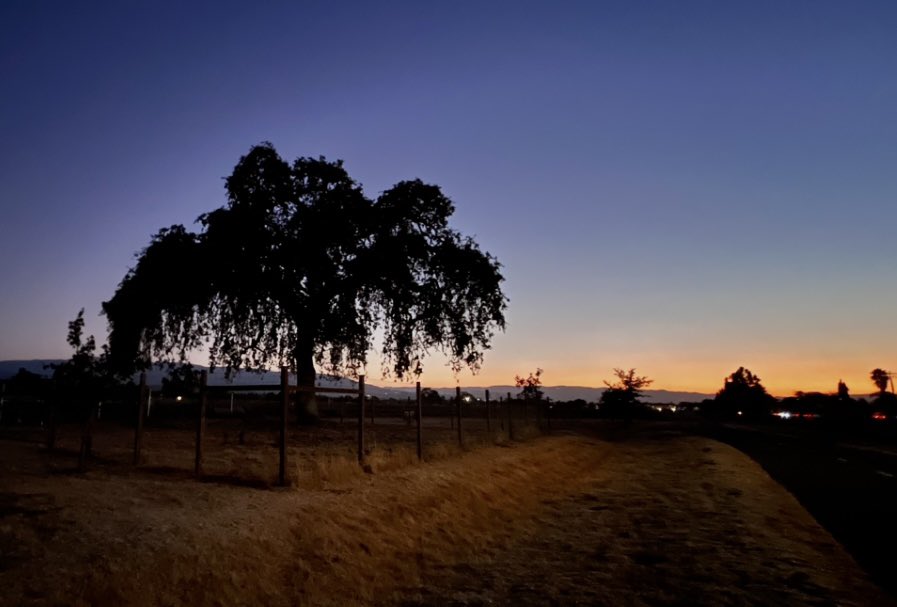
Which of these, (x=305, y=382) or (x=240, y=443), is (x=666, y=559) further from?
(x=305, y=382)

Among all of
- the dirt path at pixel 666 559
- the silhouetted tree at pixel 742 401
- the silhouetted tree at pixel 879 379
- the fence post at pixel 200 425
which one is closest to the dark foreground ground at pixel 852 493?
the dirt path at pixel 666 559

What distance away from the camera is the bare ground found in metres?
6.39

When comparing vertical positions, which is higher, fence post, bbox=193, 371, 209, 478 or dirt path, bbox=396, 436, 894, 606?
fence post, bbox=193, 371, 209, 478

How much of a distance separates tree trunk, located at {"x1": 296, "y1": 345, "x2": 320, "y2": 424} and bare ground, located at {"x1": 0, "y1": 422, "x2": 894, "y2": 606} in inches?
545

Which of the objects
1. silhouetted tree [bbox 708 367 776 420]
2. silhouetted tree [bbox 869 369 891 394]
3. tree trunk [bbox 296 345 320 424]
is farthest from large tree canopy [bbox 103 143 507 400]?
silhouetted tree [bbox 869 369 891 394]

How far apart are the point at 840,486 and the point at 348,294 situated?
19515 mm

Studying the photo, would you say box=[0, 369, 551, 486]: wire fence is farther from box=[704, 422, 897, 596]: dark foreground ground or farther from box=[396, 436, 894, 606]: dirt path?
box=[704, 422, 897, 596]: dark foreground ground

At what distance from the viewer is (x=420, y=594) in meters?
7.36

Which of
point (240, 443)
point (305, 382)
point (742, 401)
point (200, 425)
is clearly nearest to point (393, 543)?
point (200, 425)

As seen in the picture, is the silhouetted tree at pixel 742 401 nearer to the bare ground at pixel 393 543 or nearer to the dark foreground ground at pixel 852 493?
the dark foreground ground at pixel 852 493

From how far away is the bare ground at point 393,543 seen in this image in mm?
6395

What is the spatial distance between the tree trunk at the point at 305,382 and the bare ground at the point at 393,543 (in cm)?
1383

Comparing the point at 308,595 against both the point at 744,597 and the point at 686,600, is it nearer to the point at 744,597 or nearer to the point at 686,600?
the point at 686,600

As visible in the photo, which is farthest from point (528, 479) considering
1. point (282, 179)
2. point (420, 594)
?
point (282, 179)
